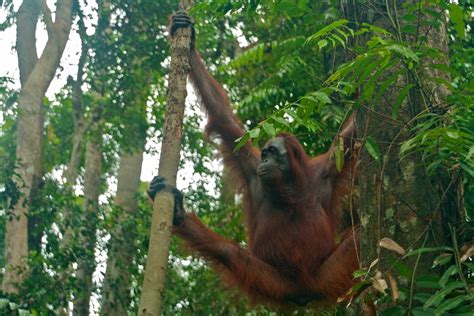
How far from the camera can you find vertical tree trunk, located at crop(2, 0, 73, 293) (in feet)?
23.9

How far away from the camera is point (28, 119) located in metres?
7.98

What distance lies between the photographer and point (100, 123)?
9.23m

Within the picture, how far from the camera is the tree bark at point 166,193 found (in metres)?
3.32

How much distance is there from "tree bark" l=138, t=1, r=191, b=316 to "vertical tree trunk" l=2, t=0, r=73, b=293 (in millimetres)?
3813

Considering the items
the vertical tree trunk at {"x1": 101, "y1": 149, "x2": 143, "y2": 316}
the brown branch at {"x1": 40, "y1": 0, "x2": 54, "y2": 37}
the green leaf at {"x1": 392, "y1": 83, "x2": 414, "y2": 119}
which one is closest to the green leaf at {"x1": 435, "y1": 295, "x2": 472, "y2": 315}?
the green leaf at {"x1": 392, "y1": 83, "x2": 414, "y2": 119}

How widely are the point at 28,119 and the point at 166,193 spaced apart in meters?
4.85

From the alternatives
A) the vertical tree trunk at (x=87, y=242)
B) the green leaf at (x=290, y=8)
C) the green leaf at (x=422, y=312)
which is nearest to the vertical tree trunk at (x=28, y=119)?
the vertical tree trunk at (x=87, y=242)

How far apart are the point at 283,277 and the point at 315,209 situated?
1.84ft

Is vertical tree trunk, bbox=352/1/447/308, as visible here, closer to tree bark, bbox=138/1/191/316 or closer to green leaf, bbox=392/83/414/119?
green leaf, bbox=392/83/414/119

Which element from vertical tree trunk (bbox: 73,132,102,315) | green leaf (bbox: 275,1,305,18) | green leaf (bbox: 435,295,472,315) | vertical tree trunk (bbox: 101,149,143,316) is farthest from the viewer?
vertical tree trunk (bbox: 101,149,143,316)

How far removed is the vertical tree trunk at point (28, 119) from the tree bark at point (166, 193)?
3.81 m

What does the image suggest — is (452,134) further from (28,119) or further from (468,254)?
(28,119)

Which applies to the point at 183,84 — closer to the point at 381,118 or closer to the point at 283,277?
Answer: the point at 381,118

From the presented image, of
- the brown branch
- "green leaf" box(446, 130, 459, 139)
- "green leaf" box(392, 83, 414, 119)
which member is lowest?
"green leaf" box(446, 130, 459, 139)
